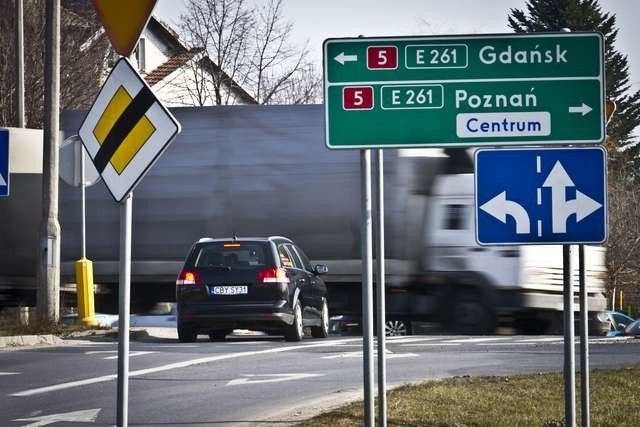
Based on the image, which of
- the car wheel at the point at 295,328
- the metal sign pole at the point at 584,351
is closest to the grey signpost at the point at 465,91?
the metal sign pole at the point at 584,351

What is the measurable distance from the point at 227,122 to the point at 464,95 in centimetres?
1867

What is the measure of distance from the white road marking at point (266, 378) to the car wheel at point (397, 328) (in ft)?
37.9

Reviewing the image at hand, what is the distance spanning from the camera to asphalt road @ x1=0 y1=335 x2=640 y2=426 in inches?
486

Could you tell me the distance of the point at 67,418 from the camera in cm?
1188

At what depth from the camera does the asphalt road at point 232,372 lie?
12.3m

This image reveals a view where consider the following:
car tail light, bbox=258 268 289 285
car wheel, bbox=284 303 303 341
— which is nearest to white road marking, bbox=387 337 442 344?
car wheel, bbox=284 303 303 341

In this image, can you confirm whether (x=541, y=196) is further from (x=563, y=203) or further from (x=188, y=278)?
(x=188, y=278)

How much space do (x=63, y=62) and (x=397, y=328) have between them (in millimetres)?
18400

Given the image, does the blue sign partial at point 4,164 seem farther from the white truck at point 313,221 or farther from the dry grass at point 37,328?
the white truck at point 313,221

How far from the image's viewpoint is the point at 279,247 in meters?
22.0

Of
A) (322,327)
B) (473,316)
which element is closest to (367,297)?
(322,327)

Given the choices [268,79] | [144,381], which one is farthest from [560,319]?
[268,79]

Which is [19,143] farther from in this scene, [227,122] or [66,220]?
[227,122]

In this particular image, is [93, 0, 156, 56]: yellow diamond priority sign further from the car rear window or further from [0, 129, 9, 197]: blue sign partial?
the car rear window
